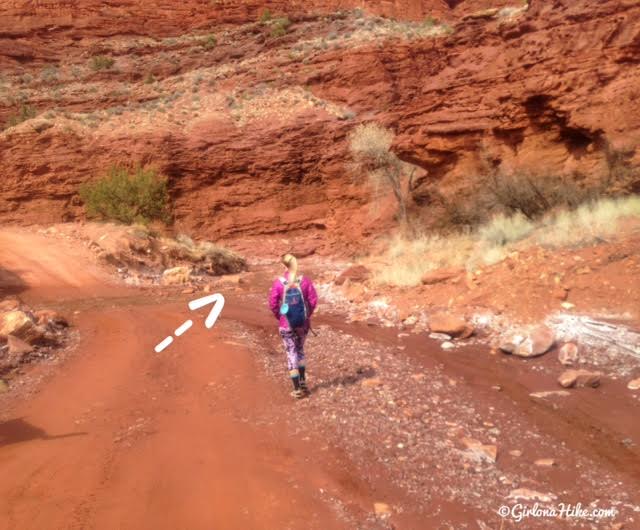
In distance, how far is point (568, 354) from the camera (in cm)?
597

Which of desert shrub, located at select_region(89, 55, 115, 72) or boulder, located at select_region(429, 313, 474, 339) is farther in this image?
desert shrub, located at select_region(89, 55, 115, 72)

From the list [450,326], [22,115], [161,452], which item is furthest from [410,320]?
[22,115]

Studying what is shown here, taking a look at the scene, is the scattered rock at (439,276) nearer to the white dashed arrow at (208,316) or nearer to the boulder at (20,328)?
the white dashed arrow at (208,316)

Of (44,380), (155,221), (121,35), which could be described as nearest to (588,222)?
(44,380)

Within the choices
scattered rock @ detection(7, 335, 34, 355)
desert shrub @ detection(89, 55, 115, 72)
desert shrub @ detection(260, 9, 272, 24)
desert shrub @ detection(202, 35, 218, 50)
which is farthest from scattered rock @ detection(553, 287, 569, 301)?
desert shrub @ detection(260, 9, 272, 24)

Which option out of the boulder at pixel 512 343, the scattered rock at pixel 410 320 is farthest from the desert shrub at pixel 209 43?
the boulder at pixel 512 343

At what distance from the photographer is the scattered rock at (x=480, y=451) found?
12.5 ft

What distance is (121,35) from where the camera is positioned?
3938 cm

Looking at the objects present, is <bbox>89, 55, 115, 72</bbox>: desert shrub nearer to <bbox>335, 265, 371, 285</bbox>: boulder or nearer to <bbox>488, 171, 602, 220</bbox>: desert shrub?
<bbox>335, 265, 371, 285</bbox>: boulder

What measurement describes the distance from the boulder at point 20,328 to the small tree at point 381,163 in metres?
13.5

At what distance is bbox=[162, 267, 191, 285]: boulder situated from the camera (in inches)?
563

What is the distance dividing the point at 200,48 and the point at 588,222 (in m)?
34.1

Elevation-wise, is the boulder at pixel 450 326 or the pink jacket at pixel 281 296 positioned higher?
the pink jacket at pixel 281 296

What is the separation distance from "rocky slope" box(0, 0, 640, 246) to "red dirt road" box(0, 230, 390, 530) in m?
9.28
